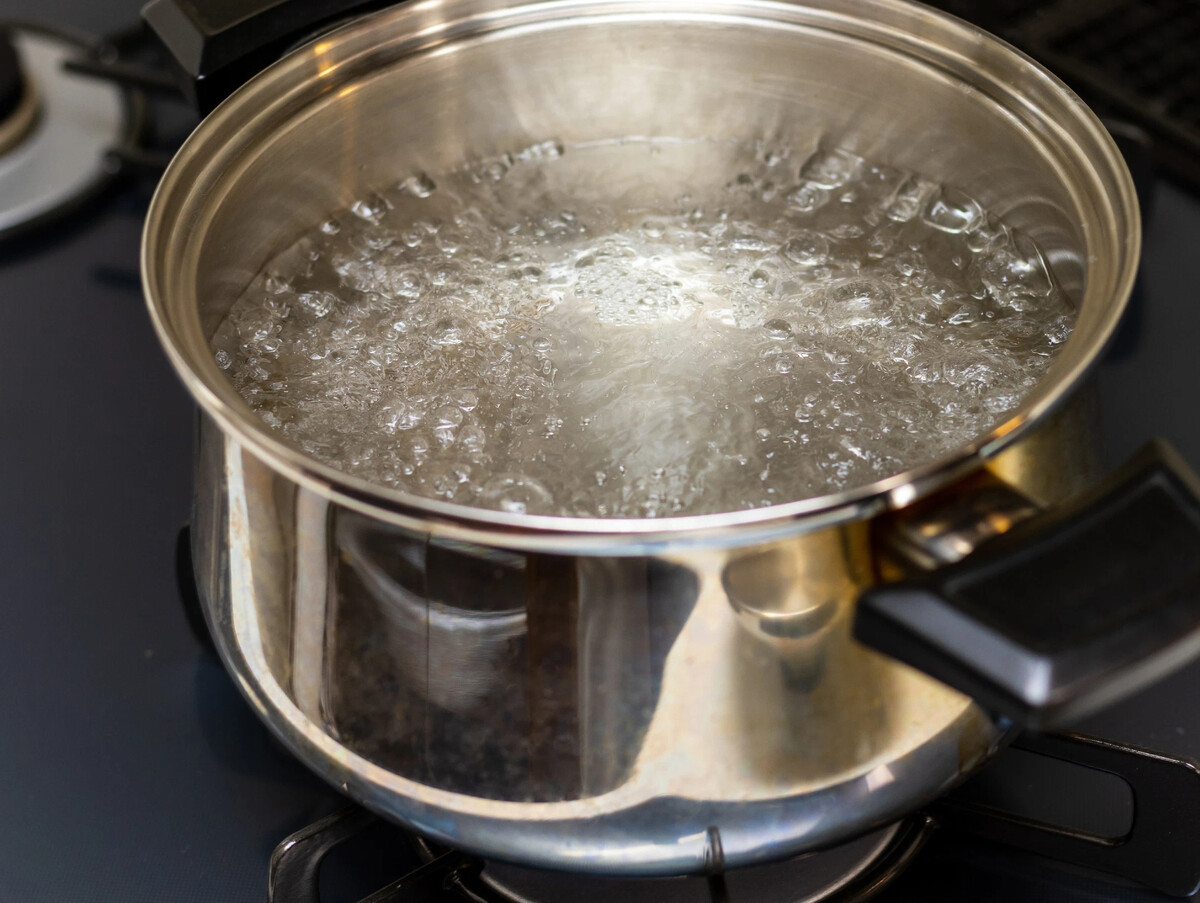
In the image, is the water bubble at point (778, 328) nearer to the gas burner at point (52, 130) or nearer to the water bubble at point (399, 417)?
the water bubble at point (399, 417)

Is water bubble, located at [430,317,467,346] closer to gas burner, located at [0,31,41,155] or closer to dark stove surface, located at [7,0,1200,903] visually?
dark stove surface, located at [7,0,1200,903]

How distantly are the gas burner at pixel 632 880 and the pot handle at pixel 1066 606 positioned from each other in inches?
9.3

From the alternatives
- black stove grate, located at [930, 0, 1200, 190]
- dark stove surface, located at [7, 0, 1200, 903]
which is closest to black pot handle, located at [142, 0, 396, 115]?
dark stove surface, located at [7, 0, 1200, 903]

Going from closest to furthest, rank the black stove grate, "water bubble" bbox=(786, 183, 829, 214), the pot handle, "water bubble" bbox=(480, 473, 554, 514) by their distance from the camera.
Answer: the pot handle
"water bubble" bbox=(480, 473, 554, 514)
"water bubble" bbox=(786, 183, 829, 214)
the black stove grate

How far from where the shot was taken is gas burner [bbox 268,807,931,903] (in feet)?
1.88

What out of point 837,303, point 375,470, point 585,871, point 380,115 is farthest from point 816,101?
point 585,871

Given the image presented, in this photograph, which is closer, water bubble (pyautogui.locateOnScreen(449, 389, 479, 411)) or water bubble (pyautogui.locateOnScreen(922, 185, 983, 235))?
water bubble (pyautogui.locateOnScreen(449, 389, 479, 411))

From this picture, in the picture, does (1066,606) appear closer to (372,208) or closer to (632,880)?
(632,880)

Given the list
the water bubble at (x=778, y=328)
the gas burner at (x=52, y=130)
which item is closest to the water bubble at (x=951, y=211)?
the water bubble at (x=778, y=328)

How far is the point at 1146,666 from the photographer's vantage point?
0.38 meters

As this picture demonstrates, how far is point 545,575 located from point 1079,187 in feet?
1.16

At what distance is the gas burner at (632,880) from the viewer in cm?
57

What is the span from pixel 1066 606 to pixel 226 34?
53 centimetres

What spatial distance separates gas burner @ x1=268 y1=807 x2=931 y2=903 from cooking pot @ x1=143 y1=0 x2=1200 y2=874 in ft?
0.26
